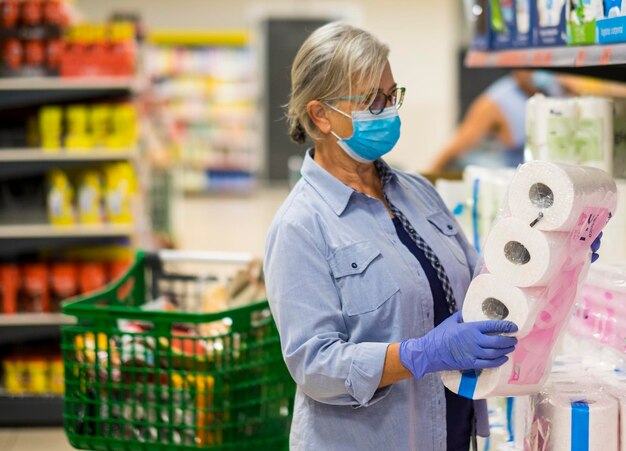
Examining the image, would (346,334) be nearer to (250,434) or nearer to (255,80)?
(250,434)

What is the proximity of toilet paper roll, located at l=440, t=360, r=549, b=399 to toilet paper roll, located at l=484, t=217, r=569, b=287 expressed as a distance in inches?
7.7

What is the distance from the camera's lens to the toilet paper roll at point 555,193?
6.74ft

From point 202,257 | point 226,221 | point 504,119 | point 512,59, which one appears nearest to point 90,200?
point 202,257

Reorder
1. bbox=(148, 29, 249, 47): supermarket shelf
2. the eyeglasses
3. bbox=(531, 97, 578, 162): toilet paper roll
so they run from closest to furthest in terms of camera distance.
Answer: the eyeglasses, bbox=(531, 97, 578, 162): toilet paper roll, bbox=(148, 29, 249, 47): supermarket shelf

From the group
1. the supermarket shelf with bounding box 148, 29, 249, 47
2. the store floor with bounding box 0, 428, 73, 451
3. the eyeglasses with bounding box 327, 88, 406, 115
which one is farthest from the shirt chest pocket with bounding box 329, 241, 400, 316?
the supermarket shelf with bounding box 148, 29, 249, 47

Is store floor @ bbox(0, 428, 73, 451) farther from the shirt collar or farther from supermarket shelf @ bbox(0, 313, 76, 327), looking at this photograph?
the shirt collar

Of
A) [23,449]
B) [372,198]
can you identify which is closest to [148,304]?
[372,198]

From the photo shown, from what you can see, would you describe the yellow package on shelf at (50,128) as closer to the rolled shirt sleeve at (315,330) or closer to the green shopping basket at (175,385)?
the green shopping basket at (175,385)

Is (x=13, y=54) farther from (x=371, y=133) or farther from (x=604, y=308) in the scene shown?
(x=604, y=308)

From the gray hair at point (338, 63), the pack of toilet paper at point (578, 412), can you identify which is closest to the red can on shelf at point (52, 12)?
the gray hair at point (338, 63)

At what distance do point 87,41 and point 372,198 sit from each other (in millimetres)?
3872

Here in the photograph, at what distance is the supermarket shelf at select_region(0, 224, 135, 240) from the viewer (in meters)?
5.86

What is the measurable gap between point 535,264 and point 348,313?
A: 481mm

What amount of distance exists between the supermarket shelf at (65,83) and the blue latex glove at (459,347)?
397cm
